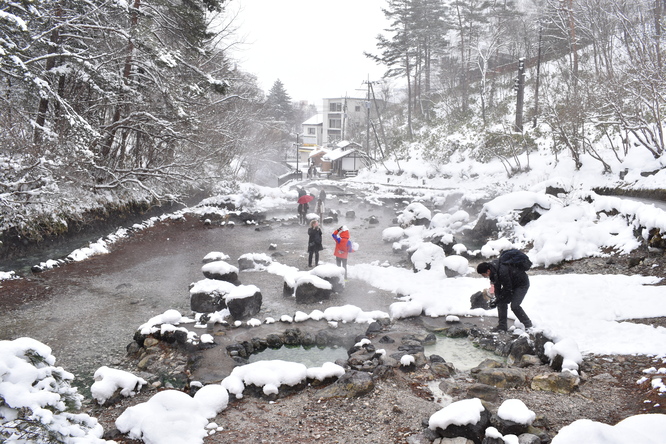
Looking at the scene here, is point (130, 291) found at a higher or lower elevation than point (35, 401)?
lower

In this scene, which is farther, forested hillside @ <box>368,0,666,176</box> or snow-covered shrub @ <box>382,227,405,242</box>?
snow-covered shrub @ <box>382,227,405,242</box>

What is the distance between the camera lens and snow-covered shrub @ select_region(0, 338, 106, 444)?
7.63 ft

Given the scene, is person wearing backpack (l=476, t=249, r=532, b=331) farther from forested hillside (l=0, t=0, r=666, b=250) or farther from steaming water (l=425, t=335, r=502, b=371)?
forested hillside (l=0, t=0, r=666, b=250)

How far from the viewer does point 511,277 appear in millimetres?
7562

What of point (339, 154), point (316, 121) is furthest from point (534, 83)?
point (316, 121)

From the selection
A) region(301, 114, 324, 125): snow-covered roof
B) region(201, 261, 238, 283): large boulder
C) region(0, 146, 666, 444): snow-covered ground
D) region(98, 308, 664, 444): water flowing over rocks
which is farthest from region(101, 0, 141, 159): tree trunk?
region(301, 114, 324, 125): snow-covered roof

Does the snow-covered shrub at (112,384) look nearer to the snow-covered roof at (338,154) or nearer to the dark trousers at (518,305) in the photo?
the dark trousers at (518,305)

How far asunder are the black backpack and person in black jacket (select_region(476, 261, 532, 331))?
6 centimetres

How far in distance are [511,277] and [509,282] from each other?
100 mm

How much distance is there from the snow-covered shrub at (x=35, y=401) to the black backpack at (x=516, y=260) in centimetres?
675

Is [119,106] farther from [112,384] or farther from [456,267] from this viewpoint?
[456,267]

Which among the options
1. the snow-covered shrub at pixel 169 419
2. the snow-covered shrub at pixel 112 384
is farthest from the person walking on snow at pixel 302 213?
the snow-covered shrub at pixel 169 419

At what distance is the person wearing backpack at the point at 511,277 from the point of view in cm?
745

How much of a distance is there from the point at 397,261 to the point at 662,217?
7.56 meters
